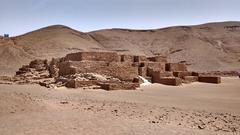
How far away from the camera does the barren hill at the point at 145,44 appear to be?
158 feet

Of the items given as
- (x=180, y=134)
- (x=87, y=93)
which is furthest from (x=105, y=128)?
(x=87, y=93)

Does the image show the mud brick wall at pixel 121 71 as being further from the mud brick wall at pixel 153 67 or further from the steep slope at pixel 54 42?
the steep slope at pixel 54 42

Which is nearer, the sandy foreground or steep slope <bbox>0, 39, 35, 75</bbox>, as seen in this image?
the sandy foreground

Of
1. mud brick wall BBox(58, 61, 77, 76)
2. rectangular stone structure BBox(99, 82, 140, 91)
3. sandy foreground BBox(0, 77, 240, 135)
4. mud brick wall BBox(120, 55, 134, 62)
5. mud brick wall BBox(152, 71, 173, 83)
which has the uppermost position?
mud brick wall BBox(120, 55, 134, 62)

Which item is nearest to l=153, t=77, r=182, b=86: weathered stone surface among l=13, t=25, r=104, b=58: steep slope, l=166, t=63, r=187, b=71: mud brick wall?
l=166, t=63, r=187, b=71: mud brick wall

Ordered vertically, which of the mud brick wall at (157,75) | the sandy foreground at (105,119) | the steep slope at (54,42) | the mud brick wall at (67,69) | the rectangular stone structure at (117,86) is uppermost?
the steep slope at (54,42)

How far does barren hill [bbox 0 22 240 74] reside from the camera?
158ft

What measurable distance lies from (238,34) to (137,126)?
78.8 meters

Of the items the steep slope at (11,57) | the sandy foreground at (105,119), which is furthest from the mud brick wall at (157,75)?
the steep slope at (11,57)

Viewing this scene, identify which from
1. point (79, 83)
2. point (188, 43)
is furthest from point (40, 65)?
point (188, 43)

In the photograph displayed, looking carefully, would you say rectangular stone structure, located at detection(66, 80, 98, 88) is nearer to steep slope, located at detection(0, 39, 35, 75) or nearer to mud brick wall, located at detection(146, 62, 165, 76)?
mud brick wall, located at detection(146, 62, 165, 76)

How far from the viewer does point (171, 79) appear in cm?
1977

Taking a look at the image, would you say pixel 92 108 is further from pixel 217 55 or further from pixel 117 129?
pixel 217 55

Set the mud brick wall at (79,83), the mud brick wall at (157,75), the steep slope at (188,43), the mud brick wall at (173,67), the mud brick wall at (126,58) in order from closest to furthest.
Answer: the mud brick wall at (79,83), the mud brick wall at (157,75), the mud brick wall at (126,58), the mud brick wall at (173,67), the steep slope at (188,43)
